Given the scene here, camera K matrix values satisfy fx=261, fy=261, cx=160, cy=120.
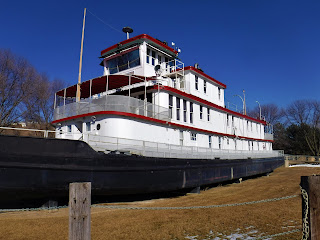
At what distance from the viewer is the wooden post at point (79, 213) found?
301 cm

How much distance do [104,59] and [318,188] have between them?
18141 millimetres

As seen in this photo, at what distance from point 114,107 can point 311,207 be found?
9516 millimetres

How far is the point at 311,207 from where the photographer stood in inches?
135

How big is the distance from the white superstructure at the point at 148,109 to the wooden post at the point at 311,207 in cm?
788

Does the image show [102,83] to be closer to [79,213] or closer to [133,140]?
[133,140]

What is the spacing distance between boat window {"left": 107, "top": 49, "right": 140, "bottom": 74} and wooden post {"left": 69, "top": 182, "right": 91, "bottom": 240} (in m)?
15.4

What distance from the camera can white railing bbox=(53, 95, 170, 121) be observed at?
39.2ft

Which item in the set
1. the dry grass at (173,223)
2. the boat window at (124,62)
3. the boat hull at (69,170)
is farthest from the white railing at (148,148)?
the boat window at (124,62)

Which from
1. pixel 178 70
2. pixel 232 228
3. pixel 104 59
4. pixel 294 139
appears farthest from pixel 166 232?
pixel 294 139

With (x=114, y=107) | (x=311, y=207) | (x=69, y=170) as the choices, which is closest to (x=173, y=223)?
(x=311, y=207)

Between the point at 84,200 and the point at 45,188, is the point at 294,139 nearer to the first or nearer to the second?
the point at 45,188

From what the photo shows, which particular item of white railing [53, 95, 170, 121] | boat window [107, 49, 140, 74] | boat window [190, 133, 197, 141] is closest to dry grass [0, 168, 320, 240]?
white railing [53, 95, 170, 121]

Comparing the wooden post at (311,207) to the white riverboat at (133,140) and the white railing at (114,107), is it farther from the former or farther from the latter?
the white railing at (114,107)

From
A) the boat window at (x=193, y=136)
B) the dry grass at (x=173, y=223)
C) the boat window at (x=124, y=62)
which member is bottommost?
the dry grass at (x=173, y=223)
